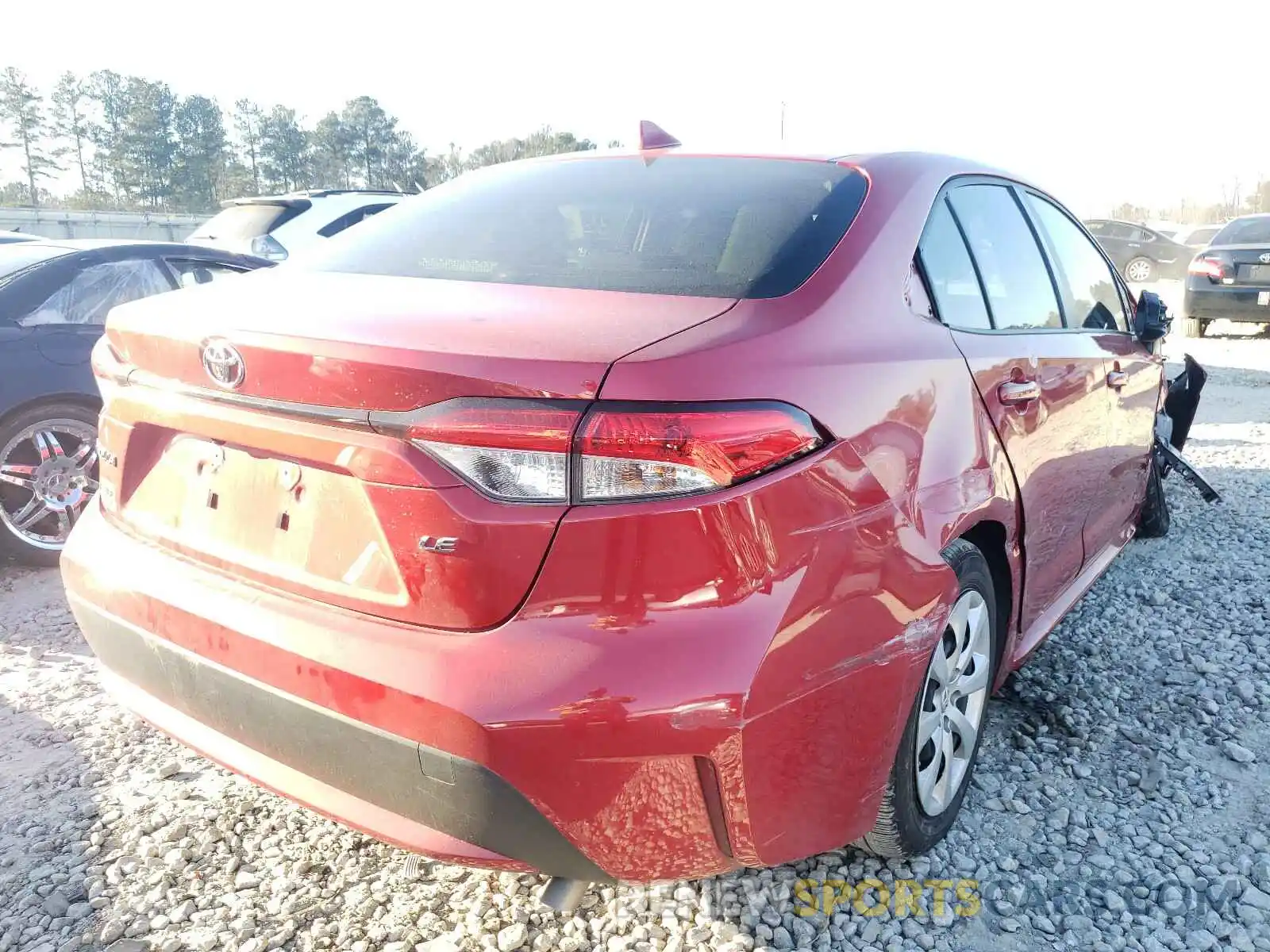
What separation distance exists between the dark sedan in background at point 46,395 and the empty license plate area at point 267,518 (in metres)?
2.76

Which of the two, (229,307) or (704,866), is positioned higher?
(229,307)

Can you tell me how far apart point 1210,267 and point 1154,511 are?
8.98 meters

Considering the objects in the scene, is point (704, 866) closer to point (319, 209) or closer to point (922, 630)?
point (922, 630)

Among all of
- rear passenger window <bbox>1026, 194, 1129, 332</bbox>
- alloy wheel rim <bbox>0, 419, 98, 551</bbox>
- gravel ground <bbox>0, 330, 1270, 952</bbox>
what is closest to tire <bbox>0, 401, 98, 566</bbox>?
alloy wheel rim <bbox>0, 419, 98, 551</bbox>

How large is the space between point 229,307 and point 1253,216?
46.8 feet

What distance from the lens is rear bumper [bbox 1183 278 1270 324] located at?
37.9 feet

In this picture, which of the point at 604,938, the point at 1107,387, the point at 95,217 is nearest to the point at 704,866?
the point at 604,938

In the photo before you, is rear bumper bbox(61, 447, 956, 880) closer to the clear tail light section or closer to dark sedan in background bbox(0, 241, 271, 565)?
the clear tail light section

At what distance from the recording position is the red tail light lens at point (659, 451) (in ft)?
4.85

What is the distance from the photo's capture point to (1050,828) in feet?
8.03

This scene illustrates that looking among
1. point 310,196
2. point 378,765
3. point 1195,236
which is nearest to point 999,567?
point 378,765

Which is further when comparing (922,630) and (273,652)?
(922,630)

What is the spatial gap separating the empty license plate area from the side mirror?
10.5 ft

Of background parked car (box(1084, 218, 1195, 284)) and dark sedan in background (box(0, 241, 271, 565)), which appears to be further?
background parked car (box(1084, 218, 1195, 284))
